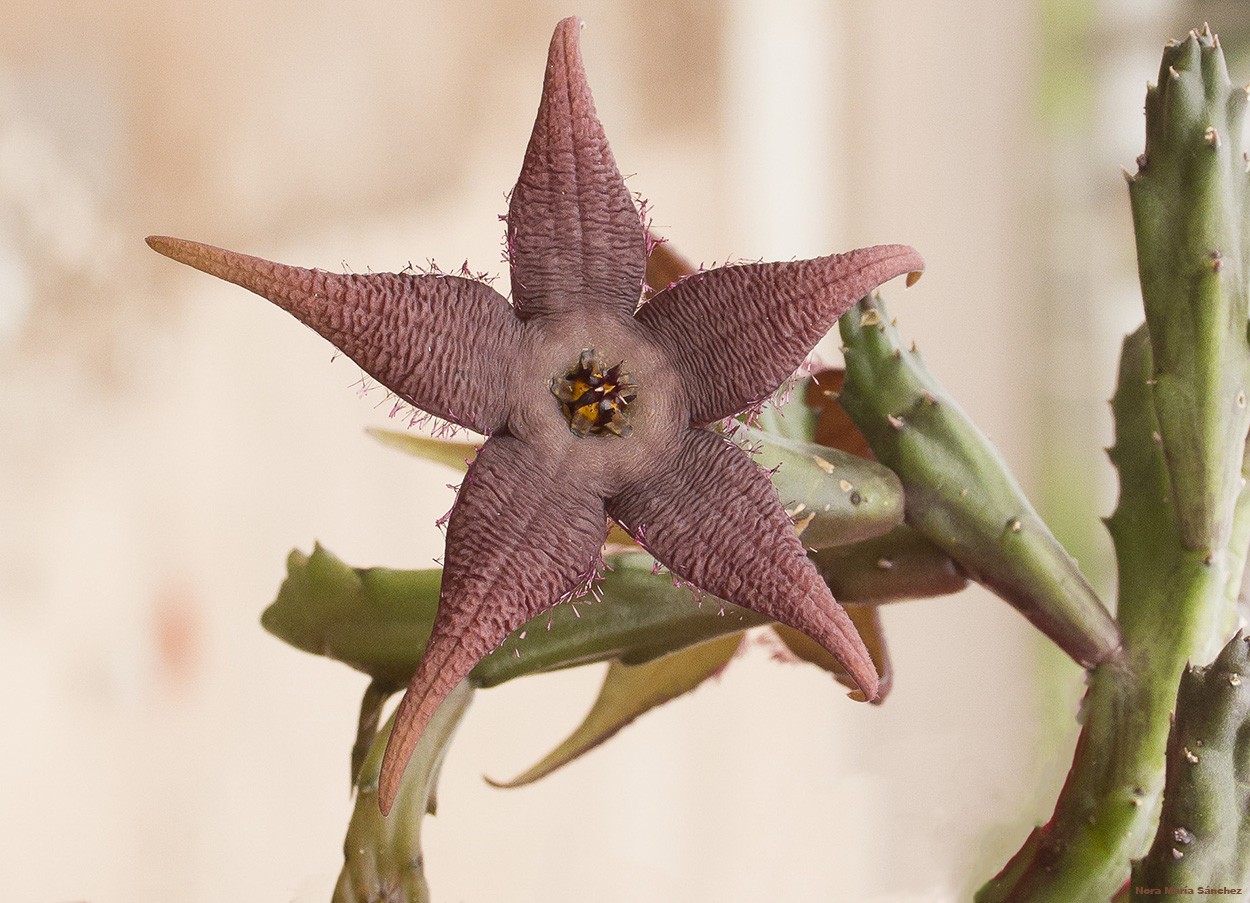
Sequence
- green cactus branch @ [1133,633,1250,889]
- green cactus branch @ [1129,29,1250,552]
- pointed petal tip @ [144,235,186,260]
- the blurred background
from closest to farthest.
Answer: pointed petal tip @ [144,235,186,260] < green cactus branch @ [1133,633,1250,889] < green cactus branch @ [1129,29,1250,552] < the blurred background

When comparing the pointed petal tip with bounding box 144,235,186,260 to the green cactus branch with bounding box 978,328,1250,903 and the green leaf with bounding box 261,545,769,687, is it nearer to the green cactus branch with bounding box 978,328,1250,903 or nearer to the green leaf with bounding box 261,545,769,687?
the green leaf with bounding box 261,545,769,687

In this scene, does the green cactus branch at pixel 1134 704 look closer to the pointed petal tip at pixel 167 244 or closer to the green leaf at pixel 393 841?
the green leaf at pixel 393 841

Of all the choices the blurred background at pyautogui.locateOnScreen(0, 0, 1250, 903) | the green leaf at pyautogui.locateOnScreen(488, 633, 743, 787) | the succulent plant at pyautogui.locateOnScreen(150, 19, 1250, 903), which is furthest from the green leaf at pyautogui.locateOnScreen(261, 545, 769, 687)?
the blurred background at pyautogui.locateOnScreen(0, 0, 1250, 903)

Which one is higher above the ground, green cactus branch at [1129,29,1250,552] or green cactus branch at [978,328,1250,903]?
green cactus branch at [1129,29,1250,552]

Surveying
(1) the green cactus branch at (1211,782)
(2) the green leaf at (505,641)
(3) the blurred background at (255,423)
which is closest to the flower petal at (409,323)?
(2) the green leaf at (505,641)

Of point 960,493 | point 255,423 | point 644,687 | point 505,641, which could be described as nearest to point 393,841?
point 505,641

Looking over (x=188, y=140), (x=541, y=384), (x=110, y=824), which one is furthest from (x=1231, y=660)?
(x=188, y=140)

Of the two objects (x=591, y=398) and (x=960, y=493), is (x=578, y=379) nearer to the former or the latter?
(x=591, y=398)

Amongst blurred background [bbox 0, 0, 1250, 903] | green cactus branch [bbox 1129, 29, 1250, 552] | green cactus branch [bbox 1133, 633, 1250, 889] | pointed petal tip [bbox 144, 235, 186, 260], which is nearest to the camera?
pointed petal tip [bbox 144, 235, 186, 260]
